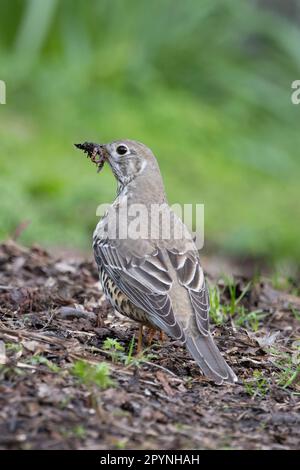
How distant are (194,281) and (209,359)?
0.66 metres

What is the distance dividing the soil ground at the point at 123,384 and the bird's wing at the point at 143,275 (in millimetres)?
268

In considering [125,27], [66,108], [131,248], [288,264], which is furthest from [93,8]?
[131,248]

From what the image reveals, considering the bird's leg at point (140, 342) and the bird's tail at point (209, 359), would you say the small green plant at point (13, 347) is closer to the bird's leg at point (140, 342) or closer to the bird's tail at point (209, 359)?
the bird's leg at point (140, 342)

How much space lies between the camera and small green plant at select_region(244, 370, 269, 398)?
5.47m

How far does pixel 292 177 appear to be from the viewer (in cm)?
1662

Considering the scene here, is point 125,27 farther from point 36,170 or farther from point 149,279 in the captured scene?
point 149,279

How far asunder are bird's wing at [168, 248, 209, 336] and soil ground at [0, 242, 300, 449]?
313 millimetres

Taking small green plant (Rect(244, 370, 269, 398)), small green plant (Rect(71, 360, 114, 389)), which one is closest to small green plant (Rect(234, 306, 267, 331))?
small green plant (Rect(244, 370, 269, 398))

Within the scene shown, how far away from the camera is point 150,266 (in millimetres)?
5953

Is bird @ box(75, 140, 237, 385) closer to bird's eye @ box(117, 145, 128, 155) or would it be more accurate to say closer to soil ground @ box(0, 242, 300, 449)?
bird's eye @ box(117, 145, 128, 155)

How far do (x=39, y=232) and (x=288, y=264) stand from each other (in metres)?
3.20

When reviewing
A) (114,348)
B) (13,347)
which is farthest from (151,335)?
(13,347)

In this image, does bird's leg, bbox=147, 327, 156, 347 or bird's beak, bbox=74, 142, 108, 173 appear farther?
bird's beak, bbox=74, 142, 108, 173

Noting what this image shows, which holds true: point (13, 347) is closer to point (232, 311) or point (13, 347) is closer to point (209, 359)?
point (209, 359)
